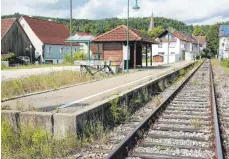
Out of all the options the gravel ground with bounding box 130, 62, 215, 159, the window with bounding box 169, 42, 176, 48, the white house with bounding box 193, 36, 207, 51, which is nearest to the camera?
the gravel ground with bounding box 130, 62, 215, 159

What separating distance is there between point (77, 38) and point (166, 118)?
1903 cm

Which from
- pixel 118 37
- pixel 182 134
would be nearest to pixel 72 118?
pixel 182 134

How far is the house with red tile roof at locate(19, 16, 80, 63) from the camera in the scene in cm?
5419

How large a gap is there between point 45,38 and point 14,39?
25.5ft

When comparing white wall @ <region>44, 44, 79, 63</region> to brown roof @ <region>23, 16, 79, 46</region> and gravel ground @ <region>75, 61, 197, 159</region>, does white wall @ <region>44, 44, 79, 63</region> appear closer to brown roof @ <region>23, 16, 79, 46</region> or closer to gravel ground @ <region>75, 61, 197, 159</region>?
brown roof @ <region>23, 16, 79, 46</region>

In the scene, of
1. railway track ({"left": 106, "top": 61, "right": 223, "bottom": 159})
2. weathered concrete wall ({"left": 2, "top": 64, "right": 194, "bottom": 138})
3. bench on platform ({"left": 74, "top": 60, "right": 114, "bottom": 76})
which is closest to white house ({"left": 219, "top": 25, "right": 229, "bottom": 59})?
bench on platform ({"left": 74, "top": 60, "right": 114, "bottom": 76})

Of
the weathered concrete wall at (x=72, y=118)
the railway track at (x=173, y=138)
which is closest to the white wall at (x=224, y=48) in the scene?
the railway track at (x=173, y=138)

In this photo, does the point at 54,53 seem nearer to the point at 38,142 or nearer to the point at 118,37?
the point at 118,37

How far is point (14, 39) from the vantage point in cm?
4831

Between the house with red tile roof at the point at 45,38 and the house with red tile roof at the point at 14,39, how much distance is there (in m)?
3.19

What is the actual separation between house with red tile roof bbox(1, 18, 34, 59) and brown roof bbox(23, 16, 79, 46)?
4138 mm

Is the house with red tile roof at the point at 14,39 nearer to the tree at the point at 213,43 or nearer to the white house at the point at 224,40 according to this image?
the white house at the point at 224,40

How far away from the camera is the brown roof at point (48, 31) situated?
55406mm

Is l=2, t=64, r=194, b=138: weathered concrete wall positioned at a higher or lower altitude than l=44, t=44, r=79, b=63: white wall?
lower
